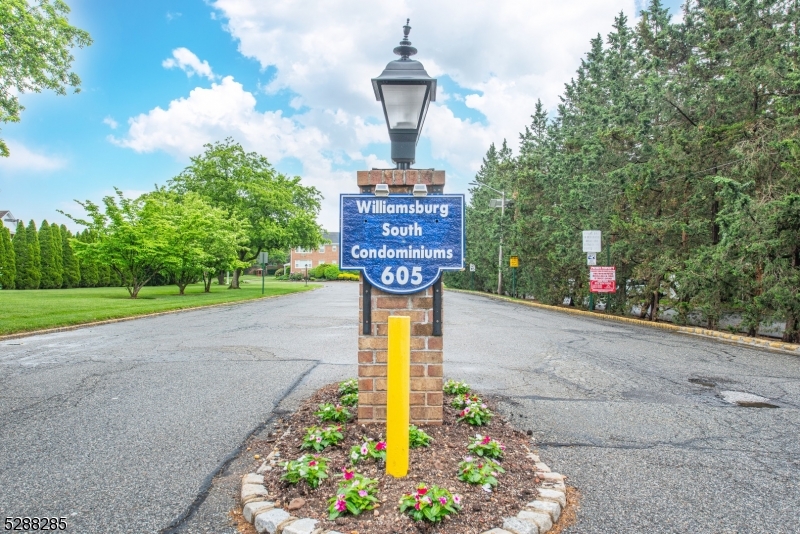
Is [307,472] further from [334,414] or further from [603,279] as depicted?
[603,279]

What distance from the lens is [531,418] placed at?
15.6 feet

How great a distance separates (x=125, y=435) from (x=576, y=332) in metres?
10.4

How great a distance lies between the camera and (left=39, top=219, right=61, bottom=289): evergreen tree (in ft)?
119

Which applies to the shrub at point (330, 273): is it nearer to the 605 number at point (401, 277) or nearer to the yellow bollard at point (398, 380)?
the 605 number at point (401, 277)

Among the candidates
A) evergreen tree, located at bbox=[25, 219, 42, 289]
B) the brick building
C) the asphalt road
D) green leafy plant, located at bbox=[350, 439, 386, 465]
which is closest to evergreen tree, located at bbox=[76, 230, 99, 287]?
evergreen tree, located at bbox=[25, 219, 42, 289]

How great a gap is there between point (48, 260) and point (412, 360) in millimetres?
41506

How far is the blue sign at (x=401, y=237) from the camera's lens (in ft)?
12.6

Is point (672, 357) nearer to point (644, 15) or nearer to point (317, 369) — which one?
point (317, 369)

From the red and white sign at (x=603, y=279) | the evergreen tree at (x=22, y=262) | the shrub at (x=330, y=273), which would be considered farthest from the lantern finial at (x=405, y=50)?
the shrub at (x=330, y=273)

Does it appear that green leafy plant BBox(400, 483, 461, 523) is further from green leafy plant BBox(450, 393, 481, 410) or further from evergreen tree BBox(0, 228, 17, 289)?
evergreen tree BBox(0, 228, 17, 289)

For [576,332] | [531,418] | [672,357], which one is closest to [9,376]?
[531,418]

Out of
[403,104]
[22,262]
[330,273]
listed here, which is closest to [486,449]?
[403,104]

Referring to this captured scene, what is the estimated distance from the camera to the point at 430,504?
2.58m

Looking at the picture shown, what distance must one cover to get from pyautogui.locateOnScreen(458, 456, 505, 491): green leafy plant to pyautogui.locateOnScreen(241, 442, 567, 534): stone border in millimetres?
247
